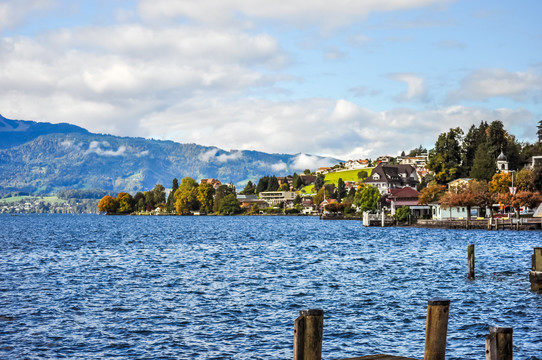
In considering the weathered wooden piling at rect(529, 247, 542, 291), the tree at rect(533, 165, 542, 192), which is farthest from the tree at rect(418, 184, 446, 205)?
the weathered wooden piling at rect(529, 247, 542, 291)

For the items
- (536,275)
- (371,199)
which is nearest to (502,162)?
(371,199)

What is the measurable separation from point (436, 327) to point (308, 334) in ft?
9.94

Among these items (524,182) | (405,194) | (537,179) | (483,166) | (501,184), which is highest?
(483,166)

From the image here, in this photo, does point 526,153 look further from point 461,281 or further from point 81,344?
point 81,344

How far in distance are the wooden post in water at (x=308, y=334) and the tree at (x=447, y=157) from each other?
509 ft

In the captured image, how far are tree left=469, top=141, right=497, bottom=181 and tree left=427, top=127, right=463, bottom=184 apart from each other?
Answer: 23.3 feet

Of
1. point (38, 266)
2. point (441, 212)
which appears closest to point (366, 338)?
point (38, 266)

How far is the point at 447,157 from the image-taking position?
16350 cm

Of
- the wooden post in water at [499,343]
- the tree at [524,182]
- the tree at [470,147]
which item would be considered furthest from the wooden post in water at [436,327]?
the tree at [470,147]

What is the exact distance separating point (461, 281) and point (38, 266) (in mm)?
34233

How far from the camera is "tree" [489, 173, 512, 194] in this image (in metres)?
130

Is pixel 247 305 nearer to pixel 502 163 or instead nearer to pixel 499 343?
pixel 499 343

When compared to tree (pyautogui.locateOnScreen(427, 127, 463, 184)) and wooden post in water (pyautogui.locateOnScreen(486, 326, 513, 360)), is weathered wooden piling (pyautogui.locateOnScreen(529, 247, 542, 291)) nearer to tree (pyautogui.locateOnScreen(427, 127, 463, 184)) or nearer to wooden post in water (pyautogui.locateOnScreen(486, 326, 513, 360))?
wooden post in water (pyautogui.locateOnScreen(486, 326, 513, 360))

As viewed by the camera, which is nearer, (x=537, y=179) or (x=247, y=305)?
(x=247, y=305)
